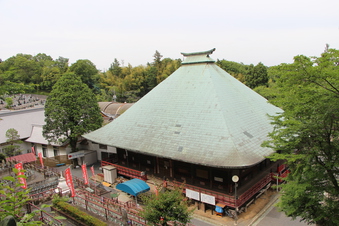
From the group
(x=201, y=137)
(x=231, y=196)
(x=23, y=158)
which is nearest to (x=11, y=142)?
(x=23, y=158)

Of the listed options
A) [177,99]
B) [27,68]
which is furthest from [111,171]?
[27,68]

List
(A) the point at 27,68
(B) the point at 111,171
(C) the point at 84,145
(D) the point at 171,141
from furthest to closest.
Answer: (A) the point at 27,68 → (C) the point at 84,145 → (B) the point at 111,171 → (D) the point at 171,141

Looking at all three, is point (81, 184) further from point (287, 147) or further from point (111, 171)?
point (287, 147)

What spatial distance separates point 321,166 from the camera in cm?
937

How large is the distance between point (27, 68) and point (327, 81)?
84877 mm

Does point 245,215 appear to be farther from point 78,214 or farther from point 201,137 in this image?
point 78,214

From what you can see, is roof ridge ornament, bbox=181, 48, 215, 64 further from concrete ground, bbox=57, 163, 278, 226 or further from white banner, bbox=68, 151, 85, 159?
white banner, bbox=68, 151, 85, 159

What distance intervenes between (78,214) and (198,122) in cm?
974

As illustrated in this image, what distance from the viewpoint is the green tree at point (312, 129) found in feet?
26.8

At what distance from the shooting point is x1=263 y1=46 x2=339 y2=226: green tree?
322 inches

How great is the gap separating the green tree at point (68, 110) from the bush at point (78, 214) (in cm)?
1020

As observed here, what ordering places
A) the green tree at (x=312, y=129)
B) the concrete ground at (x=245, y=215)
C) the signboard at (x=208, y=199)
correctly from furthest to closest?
the signboard at (x=208, y=199) → the concrete ground at (x=245, y=215) → the green tree at (x=312, y=129)

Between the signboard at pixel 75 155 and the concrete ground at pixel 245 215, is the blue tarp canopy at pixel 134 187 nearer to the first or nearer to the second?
the concrete ground at pixel 245 215

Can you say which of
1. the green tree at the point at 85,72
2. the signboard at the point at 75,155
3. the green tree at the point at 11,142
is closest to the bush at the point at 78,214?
the signboard at the point at 75,155
